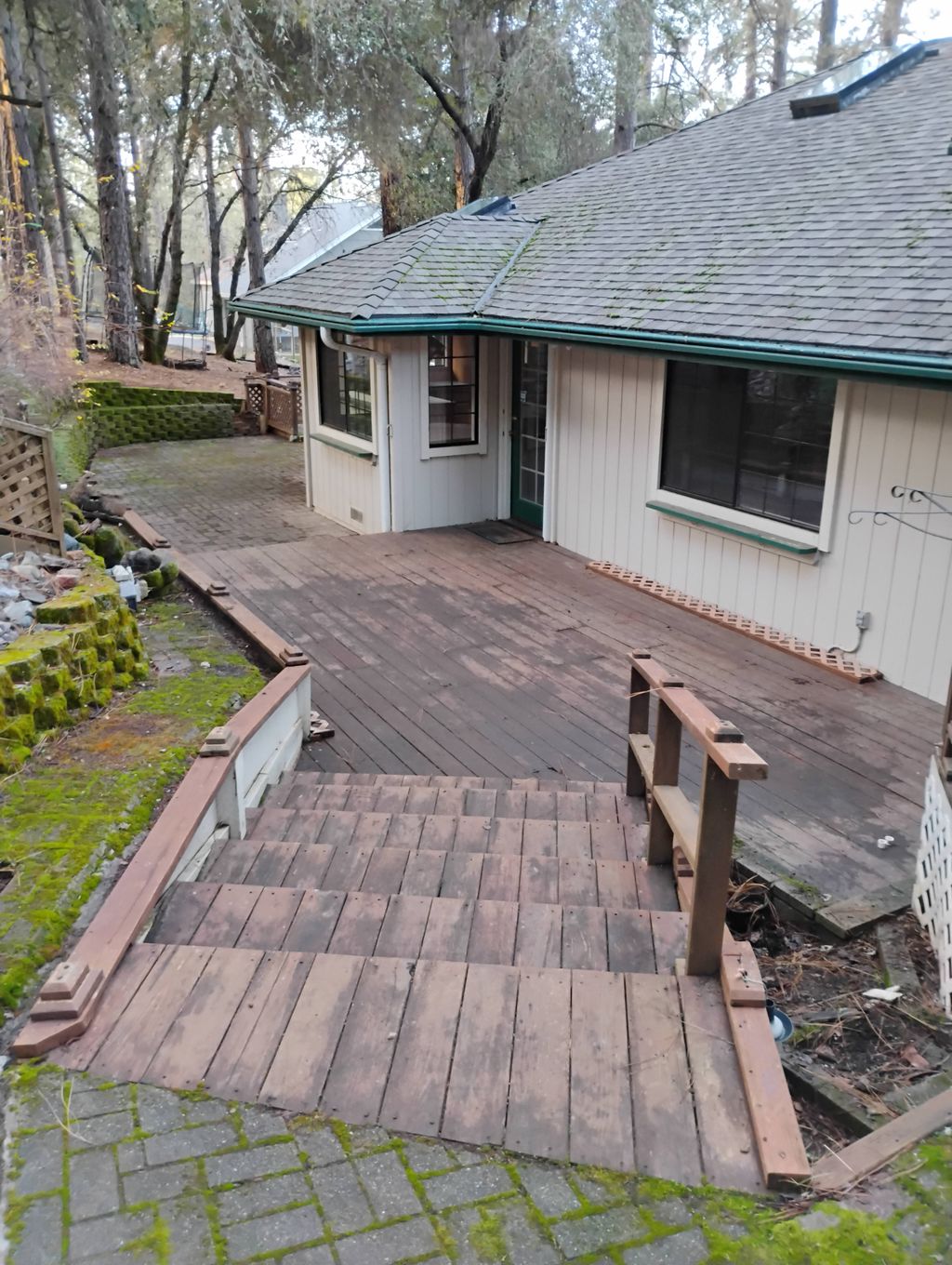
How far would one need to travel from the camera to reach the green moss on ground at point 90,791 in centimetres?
270

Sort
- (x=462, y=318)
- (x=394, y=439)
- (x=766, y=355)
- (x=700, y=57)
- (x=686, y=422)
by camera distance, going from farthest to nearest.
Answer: (x=700, y=57), (x=394, y=439), (x=462, y=318), (x=686, y=422), (x=766, y=355)

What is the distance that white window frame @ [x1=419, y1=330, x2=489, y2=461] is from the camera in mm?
9344

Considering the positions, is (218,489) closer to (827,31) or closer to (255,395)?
(255,395)

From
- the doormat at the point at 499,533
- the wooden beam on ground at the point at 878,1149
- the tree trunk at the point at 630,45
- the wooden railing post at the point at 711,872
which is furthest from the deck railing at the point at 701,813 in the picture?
the tree trunk at the point at 630,45

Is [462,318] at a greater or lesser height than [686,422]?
greater

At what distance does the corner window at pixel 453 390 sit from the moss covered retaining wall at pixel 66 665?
482 cm

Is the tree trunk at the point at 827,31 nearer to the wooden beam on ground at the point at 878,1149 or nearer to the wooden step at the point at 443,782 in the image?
the wooden step at the point at 443,782

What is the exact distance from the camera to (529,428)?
9.64m

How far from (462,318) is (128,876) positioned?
704 centimetres

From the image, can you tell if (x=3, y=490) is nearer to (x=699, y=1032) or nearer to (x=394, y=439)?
(x=394, y=439)

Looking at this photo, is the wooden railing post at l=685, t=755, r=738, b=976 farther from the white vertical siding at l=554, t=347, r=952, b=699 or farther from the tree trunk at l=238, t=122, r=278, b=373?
the tree trunk at l=238, t=122, r=278, b=373

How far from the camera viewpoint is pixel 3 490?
615 cm

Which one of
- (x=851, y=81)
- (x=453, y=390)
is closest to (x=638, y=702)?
(x=453, y=390)

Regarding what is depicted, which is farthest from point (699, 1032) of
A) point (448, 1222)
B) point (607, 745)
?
point (607, 745)
